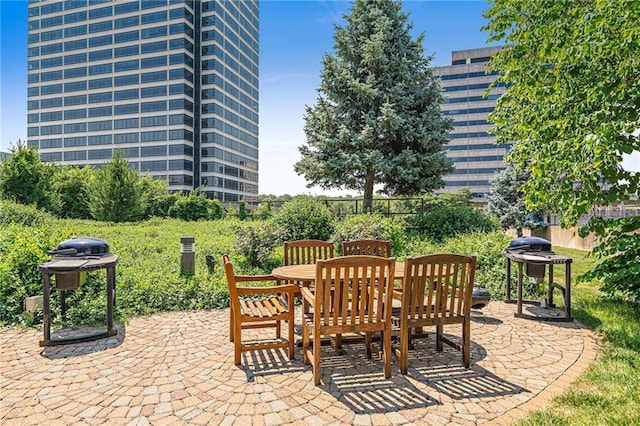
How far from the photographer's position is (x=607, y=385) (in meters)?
3.29

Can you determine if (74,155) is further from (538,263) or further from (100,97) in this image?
(538,263)

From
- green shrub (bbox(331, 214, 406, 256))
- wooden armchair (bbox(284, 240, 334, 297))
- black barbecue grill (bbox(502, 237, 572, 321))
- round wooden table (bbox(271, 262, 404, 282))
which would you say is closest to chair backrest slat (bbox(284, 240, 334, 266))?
wooden armchair (bbox(284, 240, 334, 297))

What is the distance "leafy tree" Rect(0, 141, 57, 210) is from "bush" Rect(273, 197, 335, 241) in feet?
42.9

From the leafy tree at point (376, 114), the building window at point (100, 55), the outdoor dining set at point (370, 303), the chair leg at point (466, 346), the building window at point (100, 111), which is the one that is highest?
the building window at point (100, 55)

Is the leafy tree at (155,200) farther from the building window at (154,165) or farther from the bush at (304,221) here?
the building window at (154,165)

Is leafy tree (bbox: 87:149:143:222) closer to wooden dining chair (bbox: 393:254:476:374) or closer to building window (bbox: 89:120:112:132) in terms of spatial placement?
wooden dining chair (bbox: 393:254:476:374)

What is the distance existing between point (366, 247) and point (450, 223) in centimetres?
716

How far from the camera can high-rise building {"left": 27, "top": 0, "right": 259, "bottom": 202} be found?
201 feet

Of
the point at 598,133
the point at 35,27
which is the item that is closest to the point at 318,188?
the point at 598,133

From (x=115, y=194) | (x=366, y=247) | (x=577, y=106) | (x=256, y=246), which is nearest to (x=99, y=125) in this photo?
(x=115, y=194)

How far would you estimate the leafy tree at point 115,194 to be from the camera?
21.2 m

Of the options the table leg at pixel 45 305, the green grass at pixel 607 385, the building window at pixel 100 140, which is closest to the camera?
the green grass at pixel 607 385

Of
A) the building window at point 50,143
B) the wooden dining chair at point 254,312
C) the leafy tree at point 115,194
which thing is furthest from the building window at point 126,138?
the wooden dining chair at point 254,312

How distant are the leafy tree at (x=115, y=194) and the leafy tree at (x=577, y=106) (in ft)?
68.3
